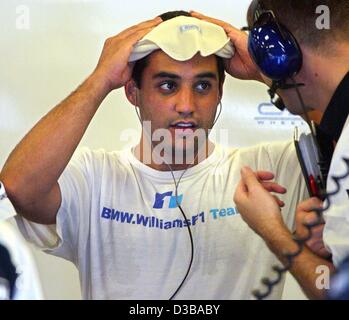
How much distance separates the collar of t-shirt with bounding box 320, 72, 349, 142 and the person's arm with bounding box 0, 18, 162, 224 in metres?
0.45

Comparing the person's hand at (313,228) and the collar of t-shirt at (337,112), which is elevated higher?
the collar of t-shirt at (337,112)

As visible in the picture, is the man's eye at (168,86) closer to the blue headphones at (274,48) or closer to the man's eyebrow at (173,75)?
the man's eyebrow at (173,75)

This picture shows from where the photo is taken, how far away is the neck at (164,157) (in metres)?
1.45

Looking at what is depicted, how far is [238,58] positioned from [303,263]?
1.58 feet

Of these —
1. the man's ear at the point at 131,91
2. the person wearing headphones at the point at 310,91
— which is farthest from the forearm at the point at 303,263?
the man's ear at the point at 131,91

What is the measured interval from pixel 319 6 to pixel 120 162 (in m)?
0.55

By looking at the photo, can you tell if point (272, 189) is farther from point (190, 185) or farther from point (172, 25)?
point (172, 25)

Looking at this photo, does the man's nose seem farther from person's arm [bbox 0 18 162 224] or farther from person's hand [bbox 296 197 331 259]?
person's hand [bbox 296 197 331 259]

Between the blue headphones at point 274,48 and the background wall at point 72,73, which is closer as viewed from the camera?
the blue headphones at point 274,48

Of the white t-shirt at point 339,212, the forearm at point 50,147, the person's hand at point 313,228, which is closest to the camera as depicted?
the white t-shirt at point 339,212

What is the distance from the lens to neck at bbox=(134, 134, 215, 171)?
4.76 feet

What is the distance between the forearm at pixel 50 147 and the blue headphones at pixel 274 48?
0.36 m

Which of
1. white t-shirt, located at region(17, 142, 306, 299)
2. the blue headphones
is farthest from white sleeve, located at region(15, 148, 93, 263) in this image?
the blue headphones

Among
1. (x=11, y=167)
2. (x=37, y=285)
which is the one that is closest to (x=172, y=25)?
(x=11, y=167)
